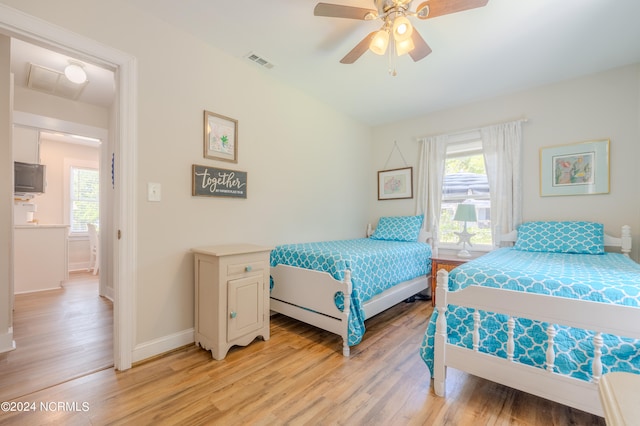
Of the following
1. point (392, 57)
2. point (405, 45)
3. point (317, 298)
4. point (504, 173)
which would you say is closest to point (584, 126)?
point (504, 173)

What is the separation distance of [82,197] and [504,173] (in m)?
7.09

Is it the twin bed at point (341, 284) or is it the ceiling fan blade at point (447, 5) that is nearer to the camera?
the ceiling fan blade at point (447, 5)

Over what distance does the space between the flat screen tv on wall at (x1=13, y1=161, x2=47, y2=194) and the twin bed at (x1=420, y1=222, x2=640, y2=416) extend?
508cm

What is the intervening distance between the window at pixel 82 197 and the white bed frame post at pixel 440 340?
237 inches

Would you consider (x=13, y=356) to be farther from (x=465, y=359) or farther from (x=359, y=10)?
(x=359, y=10)

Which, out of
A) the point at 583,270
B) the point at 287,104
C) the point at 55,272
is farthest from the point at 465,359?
the point at 55,272

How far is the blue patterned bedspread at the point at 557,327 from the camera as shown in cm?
121

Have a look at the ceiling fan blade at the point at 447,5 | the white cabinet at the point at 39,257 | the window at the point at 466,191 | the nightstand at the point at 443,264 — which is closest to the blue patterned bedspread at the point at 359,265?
the nightstand at the point at 443,264

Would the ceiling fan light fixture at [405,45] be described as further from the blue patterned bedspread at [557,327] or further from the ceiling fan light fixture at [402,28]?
the blue patterned bedspread at [557,327]

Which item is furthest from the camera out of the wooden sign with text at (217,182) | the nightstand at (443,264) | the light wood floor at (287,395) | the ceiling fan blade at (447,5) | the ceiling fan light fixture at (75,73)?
the nightstand at (443,264)

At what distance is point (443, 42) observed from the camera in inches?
84.9

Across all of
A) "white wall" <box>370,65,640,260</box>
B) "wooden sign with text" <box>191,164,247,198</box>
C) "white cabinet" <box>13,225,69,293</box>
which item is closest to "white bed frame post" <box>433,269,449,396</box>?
"wooden sign with text" <box>191,164,247,198</box>

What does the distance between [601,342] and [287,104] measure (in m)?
2.93

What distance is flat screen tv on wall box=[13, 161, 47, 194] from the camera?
3.54 m
